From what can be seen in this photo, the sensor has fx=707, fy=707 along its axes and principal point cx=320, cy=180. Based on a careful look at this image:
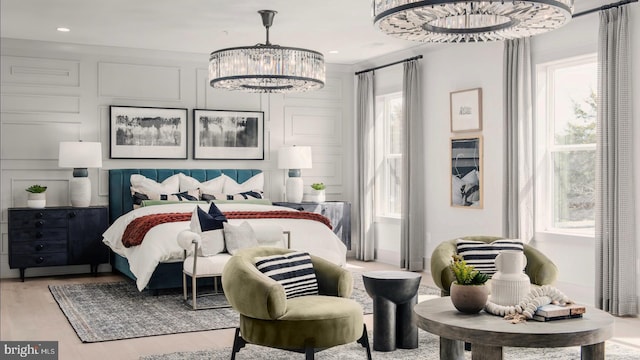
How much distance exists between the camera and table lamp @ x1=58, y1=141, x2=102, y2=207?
725cm

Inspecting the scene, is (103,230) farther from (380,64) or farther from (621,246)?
(621,246)

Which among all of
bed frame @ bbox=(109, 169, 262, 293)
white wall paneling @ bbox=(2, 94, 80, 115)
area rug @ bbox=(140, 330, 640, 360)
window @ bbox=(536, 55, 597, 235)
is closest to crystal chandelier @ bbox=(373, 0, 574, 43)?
area rug @ bbox=(140, 330, 640, 360)

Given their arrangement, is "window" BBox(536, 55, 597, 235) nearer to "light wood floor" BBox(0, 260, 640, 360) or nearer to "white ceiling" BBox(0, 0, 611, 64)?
"white ceiling" BBox(0, 0, 611, 64)

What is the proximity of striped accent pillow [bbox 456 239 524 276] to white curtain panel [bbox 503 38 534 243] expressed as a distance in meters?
1.47

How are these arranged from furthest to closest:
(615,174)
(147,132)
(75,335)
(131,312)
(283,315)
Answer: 1. (147,132)
2. (131,312)
3. (615,174)
4. (75,335)
5. (283,315)

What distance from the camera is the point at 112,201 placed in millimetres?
7840

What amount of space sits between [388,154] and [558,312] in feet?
17.8

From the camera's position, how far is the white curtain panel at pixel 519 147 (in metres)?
6.23

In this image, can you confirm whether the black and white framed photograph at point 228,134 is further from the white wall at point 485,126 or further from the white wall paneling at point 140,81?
the white wall at point 485,126

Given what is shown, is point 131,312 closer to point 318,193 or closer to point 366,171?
point 318,193

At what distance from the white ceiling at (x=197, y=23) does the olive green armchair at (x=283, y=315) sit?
2.83 m

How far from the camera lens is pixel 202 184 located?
805 centimetres

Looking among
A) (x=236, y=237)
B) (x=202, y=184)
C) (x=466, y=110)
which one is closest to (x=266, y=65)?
(x=236, y=237)

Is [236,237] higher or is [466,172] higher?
[466,172]
